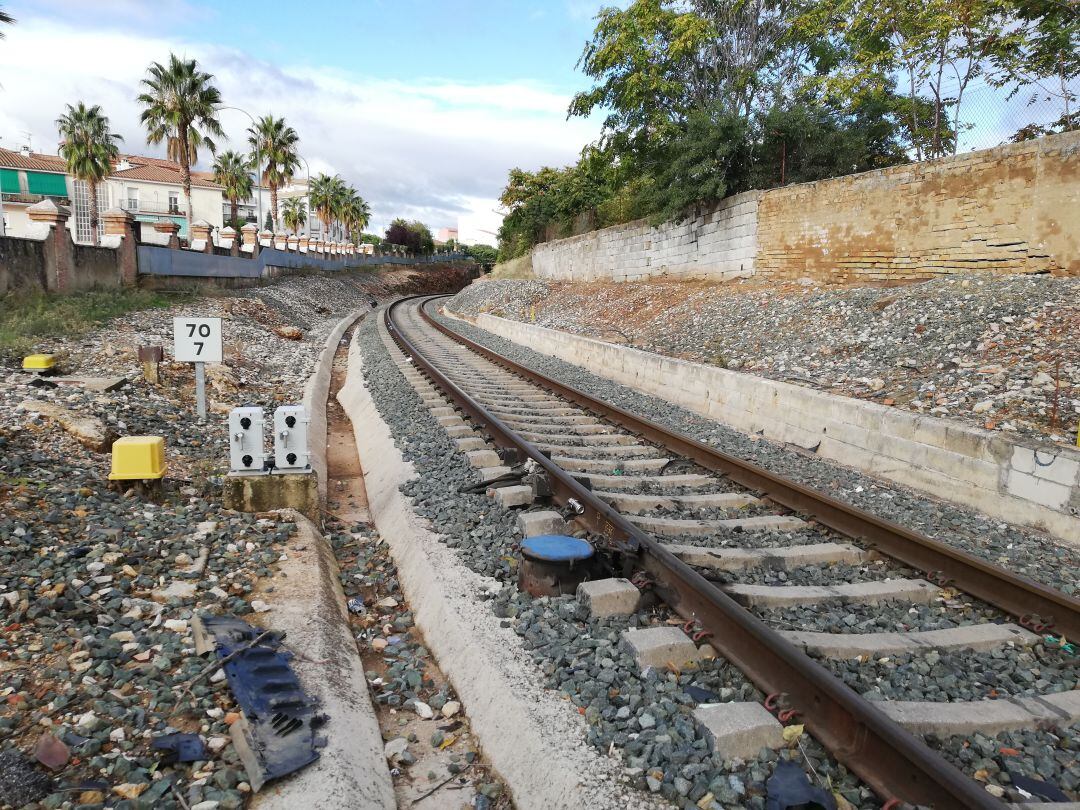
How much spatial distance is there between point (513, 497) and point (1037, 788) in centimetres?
334

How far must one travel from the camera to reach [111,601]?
3.59 m

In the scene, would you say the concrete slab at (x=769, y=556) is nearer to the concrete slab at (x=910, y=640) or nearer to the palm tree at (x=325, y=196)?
the concrete slab at (x=910, y=640)

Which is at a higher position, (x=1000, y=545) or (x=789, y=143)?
(x=789, y=143)

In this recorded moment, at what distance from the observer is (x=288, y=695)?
292 centimetres

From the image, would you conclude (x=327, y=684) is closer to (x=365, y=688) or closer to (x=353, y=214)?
(x=365, y=688)

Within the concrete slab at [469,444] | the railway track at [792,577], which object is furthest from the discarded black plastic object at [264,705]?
the concrete slab at [469,444]

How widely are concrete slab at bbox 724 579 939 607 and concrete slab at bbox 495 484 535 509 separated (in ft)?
5.71

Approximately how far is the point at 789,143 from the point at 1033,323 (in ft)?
35.5

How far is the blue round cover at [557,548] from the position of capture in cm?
368

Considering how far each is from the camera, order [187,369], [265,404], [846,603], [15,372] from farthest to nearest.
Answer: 1. [187,369]
2. [265,404]
3. [15,372]
4. [846,603]

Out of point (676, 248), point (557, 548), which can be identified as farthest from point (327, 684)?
point (676, 248)

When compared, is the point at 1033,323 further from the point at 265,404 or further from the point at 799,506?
the point at 265,404

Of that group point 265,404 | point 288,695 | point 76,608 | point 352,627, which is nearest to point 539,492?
point 352,627

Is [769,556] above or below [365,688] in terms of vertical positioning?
above
